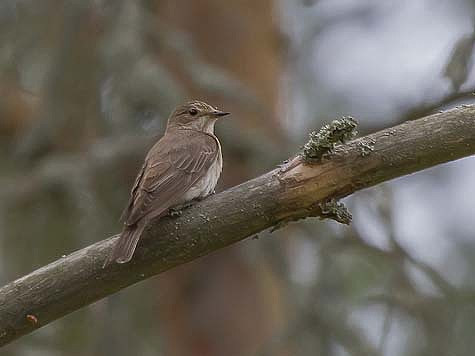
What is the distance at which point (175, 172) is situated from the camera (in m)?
4.79

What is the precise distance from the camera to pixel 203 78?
242 inches

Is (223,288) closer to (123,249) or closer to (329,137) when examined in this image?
(123,249)

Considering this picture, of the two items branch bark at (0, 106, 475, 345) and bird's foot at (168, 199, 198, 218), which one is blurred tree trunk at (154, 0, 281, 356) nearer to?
bird's foot at (168, 199, 198, 218)

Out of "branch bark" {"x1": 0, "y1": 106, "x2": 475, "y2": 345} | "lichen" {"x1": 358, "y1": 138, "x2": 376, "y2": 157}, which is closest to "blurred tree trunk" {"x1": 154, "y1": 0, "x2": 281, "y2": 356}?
"branch bark" {"x1": 0, "y1": 106, "x2": 475, "y2": 345}

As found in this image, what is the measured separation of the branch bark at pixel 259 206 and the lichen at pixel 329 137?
30mm

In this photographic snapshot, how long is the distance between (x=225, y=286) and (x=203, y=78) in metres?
1.66

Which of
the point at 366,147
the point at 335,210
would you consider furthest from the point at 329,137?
the point at 335,210

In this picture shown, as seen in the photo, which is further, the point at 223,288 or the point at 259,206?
the point at 223,288

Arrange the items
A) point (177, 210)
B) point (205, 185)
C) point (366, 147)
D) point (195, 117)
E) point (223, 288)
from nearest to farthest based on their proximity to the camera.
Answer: point (366, 147), point (177, 210), point (205, 185), point (195, 117), point (223, 288)

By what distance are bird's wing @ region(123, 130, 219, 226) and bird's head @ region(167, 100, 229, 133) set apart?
9.8 inches

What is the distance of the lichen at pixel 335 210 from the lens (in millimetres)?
3580

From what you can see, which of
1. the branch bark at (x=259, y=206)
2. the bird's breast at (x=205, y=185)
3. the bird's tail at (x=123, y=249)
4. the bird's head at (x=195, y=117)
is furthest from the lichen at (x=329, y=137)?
the bird's head at (x=195, y=117)

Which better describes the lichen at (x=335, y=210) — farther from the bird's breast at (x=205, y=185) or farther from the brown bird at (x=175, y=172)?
the bird's breast at (x=205, y=185)

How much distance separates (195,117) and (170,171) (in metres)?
1.18
